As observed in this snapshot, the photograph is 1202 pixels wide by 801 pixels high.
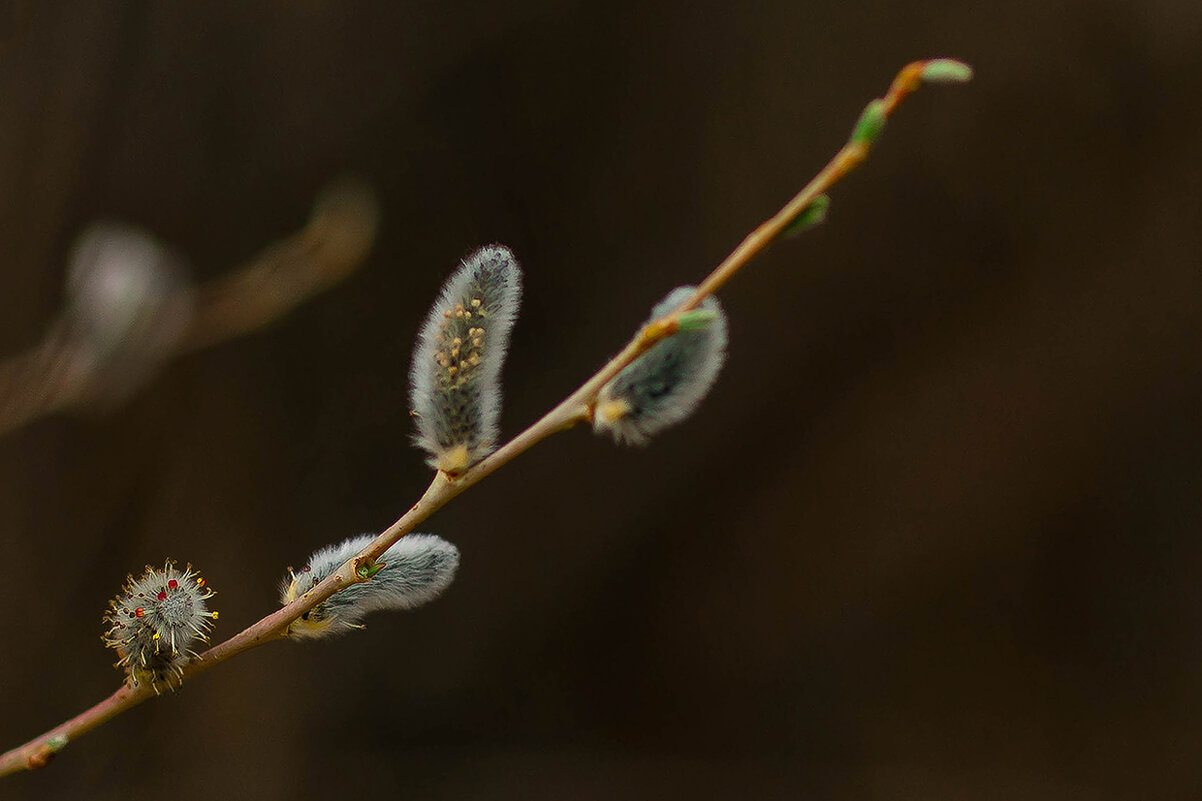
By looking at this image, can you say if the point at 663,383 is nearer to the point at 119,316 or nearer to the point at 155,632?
the point at 155,632

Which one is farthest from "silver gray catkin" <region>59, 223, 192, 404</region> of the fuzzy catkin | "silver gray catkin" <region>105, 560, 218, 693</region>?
the fuzzy catkin

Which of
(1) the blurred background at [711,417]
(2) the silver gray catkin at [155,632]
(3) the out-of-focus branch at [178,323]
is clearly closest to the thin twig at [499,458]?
(2) the silver gray catkin at [155,632]

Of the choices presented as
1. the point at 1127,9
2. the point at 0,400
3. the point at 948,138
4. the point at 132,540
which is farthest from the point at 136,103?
the point at 1127,9

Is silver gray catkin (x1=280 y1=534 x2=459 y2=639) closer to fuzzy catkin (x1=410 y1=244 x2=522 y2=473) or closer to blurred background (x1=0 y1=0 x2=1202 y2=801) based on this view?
fuzzy catkin (x1=410 y1=244 x2=522 y2=473)

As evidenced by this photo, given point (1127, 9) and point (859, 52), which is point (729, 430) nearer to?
point (859, 52)

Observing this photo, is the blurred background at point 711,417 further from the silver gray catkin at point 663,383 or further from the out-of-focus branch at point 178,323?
the silver gray catkin at point 663,383

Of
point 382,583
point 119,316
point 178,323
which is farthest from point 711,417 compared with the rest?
point 382,583

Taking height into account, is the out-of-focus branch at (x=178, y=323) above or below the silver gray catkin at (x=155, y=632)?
above
